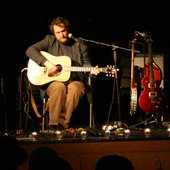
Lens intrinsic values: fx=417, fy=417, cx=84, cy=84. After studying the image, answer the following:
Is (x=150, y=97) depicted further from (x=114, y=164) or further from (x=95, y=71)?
(x=114, y=164)

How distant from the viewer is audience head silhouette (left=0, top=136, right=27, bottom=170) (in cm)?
229

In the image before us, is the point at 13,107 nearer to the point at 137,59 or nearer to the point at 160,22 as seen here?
the point at 137,59

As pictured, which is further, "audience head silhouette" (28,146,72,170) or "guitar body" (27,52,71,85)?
"guitar body" (27,52,71,85)

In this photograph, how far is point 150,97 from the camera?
5.66m

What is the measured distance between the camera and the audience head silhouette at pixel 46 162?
7.54 feet

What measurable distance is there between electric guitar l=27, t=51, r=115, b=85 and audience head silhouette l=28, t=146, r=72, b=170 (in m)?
2.94

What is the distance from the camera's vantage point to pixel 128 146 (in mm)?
4031

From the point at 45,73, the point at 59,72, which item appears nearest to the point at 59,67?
the point at 59,72

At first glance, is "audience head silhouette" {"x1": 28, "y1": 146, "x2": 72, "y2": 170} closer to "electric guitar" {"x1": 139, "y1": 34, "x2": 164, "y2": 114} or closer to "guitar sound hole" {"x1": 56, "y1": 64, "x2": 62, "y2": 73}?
"guitar sound hole" {"x1": 56, "y1": 64, "x2": 62, "y2": 73}

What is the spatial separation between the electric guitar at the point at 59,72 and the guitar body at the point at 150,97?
0.52 metres

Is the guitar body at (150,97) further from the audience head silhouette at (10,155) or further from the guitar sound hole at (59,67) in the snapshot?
the audience head silhouette at (10,155)

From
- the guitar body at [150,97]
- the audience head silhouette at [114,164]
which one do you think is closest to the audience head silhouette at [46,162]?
the audience head silhouette at [114,164]

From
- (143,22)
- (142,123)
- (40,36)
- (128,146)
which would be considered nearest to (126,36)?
(143,22)

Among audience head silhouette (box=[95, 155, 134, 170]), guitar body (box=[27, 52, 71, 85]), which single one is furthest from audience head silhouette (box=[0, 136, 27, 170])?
guitar body (box=[27, 52, 71, 85])
